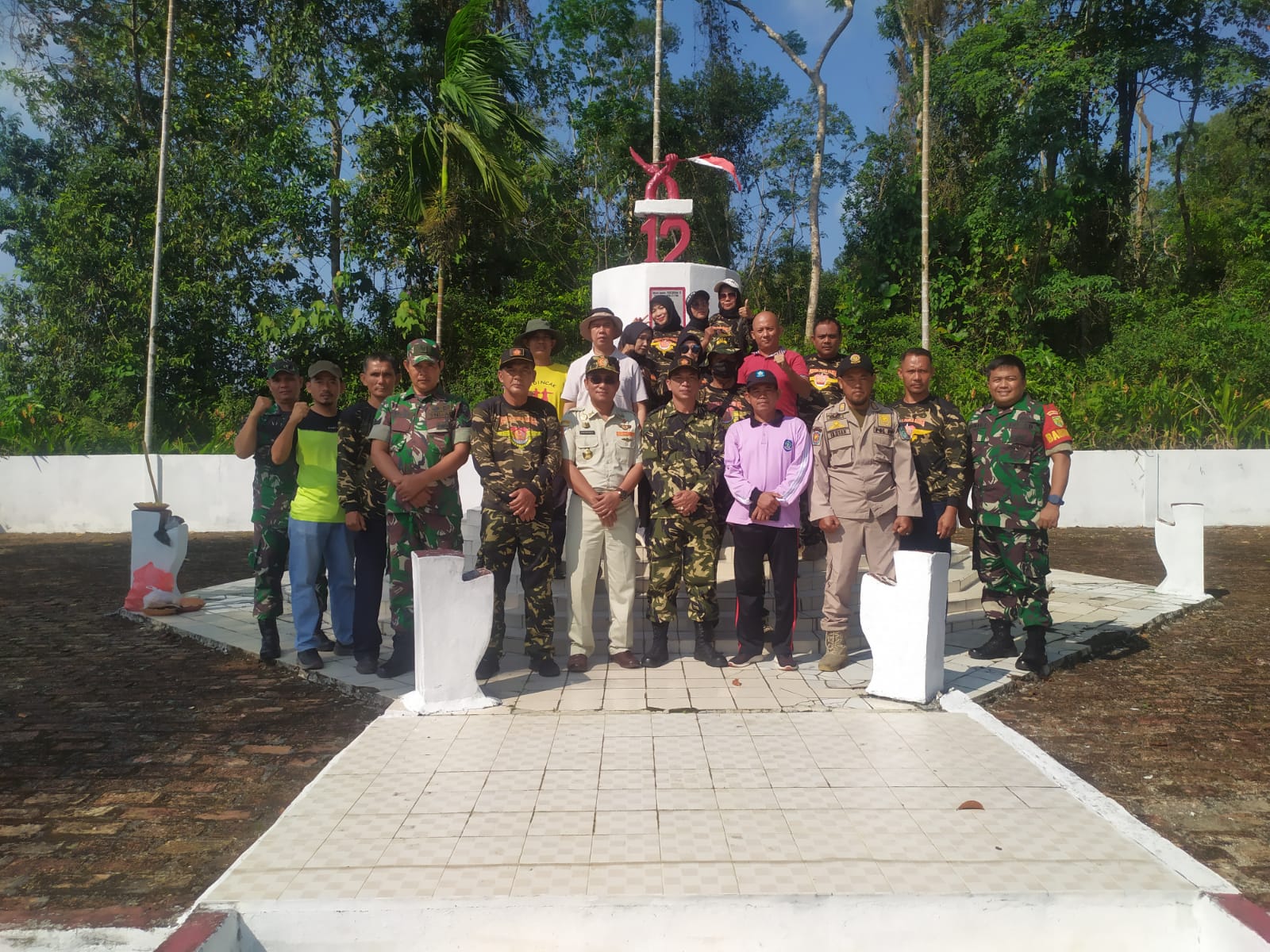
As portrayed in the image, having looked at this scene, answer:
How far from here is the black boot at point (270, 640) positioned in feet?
19.4

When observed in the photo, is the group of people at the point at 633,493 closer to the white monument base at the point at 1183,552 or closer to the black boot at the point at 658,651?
the black boot at the point at 658,651

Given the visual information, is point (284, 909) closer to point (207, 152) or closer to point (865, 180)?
point (207, 152)

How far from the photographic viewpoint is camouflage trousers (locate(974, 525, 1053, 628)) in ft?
17.5

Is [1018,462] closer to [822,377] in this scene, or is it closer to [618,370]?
[822,377]

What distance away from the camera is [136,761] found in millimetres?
4238

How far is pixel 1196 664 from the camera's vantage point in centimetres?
578

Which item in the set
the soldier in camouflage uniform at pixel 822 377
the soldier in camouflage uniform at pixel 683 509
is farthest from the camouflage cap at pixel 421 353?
the soldier in camouflage uniform at pixel 822 377

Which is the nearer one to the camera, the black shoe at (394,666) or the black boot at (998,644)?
the black shoe at (394,666)

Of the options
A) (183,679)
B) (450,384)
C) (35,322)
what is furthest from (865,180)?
(183,679)

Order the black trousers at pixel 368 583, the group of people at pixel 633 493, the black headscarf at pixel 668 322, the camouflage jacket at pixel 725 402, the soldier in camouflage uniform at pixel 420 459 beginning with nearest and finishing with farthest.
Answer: the soldier in camouflage uniform at pixel 420 459 < the group of people at pixel 633 493 < the black trousers at pixel 368 583 < the camouflage jacket at pixel 725 402 < the black headscarf at pixel 668 322

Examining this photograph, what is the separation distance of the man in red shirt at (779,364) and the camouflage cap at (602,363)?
35.3 inches

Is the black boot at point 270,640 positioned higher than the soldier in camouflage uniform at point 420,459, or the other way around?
the soldier in camouflage uniform at point 420,459

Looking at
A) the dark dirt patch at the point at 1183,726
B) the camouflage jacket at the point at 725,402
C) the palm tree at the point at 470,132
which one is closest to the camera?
the dark dirt patch at the point at 1183,726

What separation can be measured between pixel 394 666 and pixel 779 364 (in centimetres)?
316
